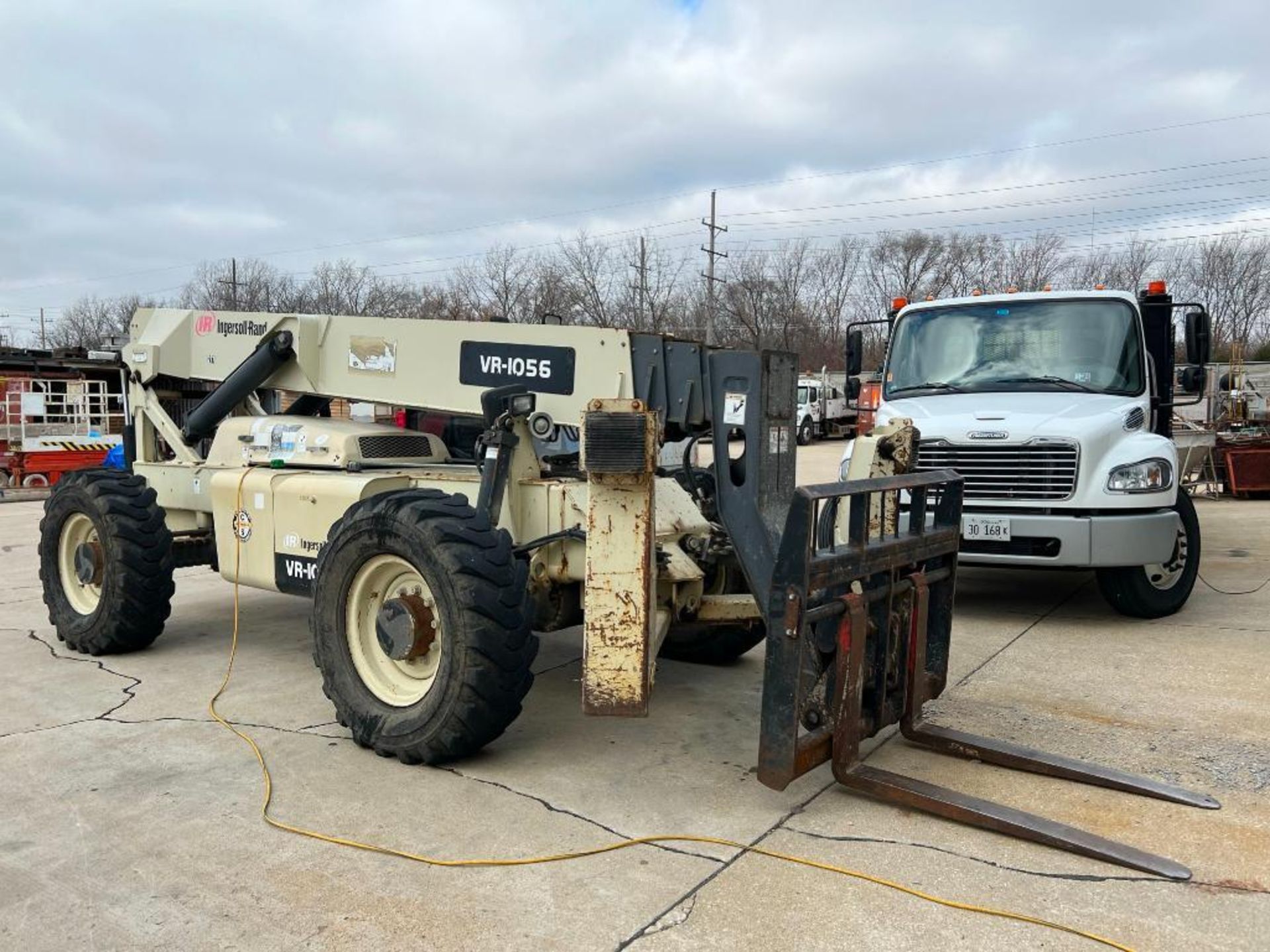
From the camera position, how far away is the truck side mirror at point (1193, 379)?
8.32m

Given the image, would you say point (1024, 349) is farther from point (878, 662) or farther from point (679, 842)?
point (679, 842)

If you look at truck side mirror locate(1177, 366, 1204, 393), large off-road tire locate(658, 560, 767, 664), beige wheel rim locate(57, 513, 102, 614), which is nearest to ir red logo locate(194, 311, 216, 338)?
beige wheel rim locate(57, 513, 102, 614)

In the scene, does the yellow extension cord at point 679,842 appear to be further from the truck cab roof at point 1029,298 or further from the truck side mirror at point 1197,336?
the truck side mirror at point 1197,336

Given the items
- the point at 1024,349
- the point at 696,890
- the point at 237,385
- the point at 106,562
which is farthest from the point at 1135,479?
the point at 106,562

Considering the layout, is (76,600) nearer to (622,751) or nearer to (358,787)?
(358,787)

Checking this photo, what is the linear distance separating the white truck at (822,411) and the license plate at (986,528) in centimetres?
2597

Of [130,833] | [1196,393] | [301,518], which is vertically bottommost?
[130,833]

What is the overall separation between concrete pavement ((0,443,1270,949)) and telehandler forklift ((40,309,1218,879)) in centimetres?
21

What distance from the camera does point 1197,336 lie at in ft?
26.7

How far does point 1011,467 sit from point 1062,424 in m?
0.46

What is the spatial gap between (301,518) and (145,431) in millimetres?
2406

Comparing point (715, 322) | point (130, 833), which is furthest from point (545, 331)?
point (715, 322)

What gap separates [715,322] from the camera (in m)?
48.5

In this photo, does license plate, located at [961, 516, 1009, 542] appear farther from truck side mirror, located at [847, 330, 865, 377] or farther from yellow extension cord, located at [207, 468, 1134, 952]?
yellow extension cord, located at [207, 468, 1134, 952]
